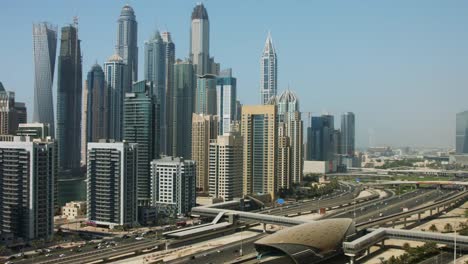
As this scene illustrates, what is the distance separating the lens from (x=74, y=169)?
67.9 meters

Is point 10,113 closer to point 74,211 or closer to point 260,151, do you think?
point 74,211

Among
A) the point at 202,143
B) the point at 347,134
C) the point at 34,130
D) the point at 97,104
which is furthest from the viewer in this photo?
the point at 347,134

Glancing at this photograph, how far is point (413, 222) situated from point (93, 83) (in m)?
53.7

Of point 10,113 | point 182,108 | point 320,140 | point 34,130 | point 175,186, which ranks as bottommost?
point 175,186

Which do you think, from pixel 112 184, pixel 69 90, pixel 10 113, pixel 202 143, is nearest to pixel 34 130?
pixel 112 184

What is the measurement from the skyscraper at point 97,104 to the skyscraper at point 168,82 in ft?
28.2

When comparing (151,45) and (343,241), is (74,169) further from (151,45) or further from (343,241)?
(343,241)

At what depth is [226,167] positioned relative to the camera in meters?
37.1

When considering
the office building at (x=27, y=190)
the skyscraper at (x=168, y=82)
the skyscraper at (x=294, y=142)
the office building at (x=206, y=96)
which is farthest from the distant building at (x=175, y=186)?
the office building at (x=206, y=96)

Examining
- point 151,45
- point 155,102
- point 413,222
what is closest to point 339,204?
point 413,222

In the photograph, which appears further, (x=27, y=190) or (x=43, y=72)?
(x=43, y=72)

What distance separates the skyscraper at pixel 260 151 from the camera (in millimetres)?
40688

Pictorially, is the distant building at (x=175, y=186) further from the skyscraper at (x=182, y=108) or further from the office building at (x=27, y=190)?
the skyscraper at (x=182, y=108)

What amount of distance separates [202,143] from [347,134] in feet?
145
